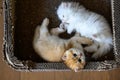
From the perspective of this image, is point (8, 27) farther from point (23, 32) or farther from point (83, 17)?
point (83, 17)

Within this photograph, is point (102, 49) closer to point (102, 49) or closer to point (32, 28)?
point (102, 49)

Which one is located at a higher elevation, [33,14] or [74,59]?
[33,14]

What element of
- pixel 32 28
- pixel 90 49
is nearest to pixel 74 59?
pixel 90 49

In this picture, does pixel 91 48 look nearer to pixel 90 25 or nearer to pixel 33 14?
pixel 90 25

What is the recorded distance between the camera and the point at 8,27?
97 centimetres

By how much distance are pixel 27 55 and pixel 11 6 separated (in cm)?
19

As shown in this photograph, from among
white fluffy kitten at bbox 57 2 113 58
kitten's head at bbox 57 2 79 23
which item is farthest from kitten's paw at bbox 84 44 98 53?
kitten's head at bbox 57 2 79 23

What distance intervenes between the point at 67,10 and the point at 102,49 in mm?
190

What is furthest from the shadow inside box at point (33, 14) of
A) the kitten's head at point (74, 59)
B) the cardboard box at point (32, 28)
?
the kitten's head at point (74, 59)

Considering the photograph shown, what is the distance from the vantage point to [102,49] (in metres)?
1.00

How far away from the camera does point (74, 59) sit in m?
0.93

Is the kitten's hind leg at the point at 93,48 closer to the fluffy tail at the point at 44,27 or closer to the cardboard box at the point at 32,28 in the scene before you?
the cardboard box at the point at 32,28

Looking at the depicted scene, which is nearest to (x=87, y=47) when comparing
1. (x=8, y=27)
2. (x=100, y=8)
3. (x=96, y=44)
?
(x=96, y=44)

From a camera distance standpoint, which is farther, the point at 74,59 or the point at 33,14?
the point at 33,14
